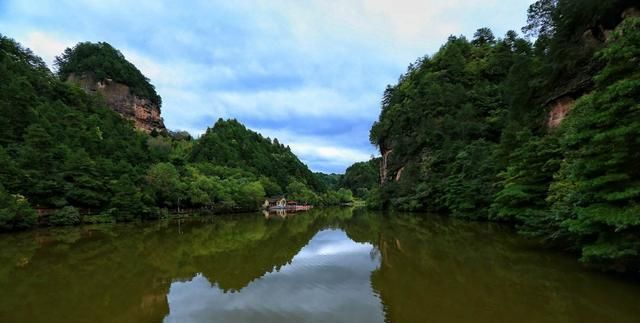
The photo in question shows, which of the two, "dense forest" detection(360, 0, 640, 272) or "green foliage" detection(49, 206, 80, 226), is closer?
"dense forest" detection(360, 0, 640, 272)

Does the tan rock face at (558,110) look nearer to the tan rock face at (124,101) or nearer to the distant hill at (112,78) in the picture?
the tan rock face at (124,101)

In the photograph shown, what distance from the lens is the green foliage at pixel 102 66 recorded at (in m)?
75.2

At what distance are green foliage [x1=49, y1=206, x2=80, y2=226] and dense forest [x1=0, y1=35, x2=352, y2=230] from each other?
2.4 inches

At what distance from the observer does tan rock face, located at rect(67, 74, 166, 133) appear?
74.2m

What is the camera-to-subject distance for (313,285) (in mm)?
9508

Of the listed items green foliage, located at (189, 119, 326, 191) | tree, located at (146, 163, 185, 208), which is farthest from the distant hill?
tree, located at (146, 163, 185, 208)

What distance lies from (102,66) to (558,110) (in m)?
84.6

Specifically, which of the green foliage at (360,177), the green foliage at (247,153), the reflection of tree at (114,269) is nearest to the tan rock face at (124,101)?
the green foliage at (247,153)

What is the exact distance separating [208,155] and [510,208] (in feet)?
240

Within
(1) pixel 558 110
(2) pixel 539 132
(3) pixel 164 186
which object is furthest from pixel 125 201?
(1) pixel 558 110

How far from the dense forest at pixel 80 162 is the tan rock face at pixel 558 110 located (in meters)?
32.7

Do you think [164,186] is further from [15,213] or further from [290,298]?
[290,298]

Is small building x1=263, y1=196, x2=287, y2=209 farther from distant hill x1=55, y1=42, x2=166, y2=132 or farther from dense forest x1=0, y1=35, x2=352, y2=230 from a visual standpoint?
distant hill x1=55, y1=42, x2=166, y2=132

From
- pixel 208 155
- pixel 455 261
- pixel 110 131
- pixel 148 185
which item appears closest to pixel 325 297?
pixel 455 261
